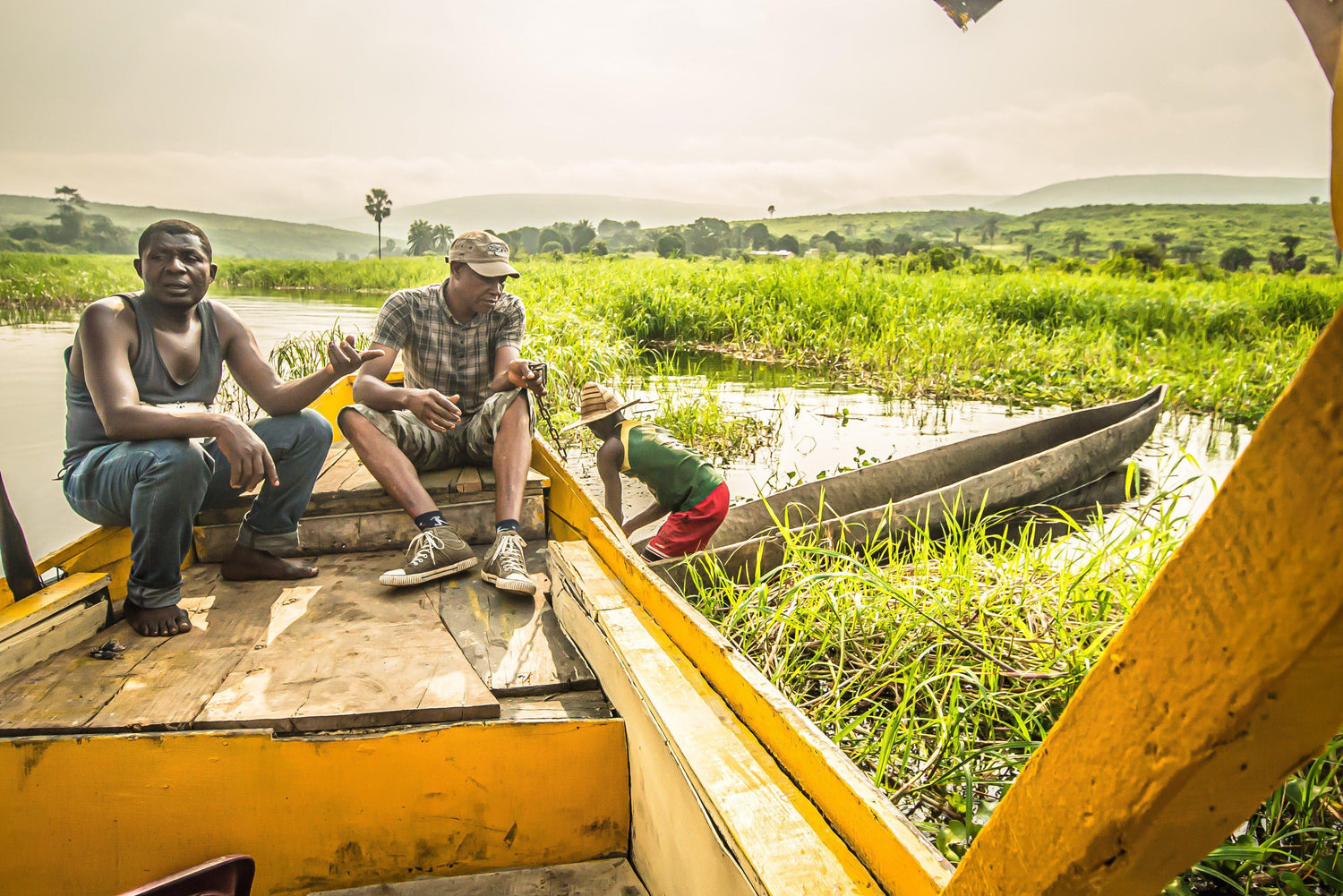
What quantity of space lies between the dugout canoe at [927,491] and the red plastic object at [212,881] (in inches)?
57.9

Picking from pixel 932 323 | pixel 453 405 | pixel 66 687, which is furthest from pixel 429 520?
pixel 932 323

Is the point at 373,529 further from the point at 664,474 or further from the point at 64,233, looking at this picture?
the point at 64,233

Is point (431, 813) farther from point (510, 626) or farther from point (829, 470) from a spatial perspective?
point (829, 470)

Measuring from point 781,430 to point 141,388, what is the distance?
14.0 ft

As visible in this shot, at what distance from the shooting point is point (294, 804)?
1.30 metres

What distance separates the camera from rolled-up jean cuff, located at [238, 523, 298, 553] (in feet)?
6.84

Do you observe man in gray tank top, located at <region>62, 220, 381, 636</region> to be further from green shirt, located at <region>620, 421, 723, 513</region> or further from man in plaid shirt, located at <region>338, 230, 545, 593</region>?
green shirt, located at <region>620, 421, 723, 513</region>

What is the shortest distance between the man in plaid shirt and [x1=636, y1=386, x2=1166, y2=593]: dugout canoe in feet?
2.01

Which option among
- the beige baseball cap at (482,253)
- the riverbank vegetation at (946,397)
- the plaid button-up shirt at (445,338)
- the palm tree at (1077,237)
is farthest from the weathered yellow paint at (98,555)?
the palm tree at (1077,237)

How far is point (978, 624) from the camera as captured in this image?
234cm

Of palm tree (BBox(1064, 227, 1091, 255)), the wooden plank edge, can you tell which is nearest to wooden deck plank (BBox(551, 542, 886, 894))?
the wooden plank edge

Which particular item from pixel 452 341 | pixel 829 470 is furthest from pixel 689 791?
pixel 829 470

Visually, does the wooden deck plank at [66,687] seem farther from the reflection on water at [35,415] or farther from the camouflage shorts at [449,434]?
the reflection on water at [35,415]

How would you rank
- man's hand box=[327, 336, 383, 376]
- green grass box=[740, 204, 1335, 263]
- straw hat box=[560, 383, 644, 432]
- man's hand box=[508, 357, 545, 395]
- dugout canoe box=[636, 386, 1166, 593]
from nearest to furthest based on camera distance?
man's hand box=[327, 336, 383, 376] < man's hand box=[508, 357, 545, 395] < dugout canoe box=[636, 386, 1166, 593] < straw hat box=[560, 383, 644, 432] < green grass box=[740, 204, 1335, 263]
